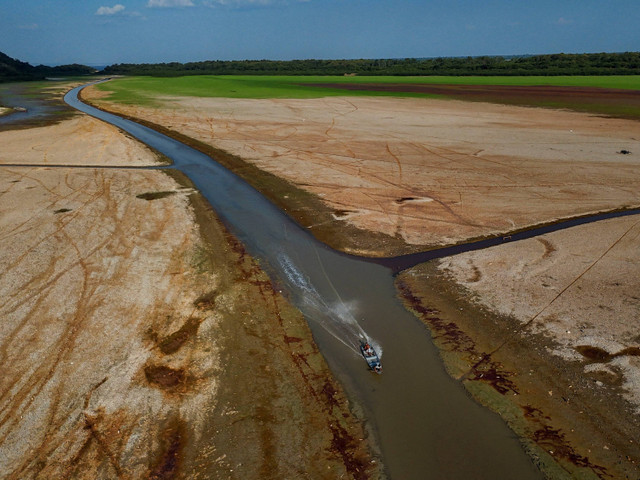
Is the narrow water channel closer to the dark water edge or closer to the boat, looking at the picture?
the boat

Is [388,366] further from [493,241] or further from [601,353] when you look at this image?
[493,241]

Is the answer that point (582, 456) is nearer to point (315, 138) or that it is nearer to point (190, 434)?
point (190, 434)

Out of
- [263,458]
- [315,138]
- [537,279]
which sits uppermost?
[315,138]

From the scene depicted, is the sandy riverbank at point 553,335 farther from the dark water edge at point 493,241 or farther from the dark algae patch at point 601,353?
the dark water edge at point 493,241

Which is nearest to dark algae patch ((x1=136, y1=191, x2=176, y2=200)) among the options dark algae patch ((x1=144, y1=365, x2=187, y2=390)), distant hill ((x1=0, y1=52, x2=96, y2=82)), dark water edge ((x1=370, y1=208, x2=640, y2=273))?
dark water edge ((x1=370, y1=208, x2=640, y2=273))

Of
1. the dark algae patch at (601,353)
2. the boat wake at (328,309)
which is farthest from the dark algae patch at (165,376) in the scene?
the dark algae patch at (601,353)

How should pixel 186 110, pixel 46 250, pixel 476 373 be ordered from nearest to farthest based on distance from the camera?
1. pixel 476 373
2. pixel 46 250
3. pixel 186 110

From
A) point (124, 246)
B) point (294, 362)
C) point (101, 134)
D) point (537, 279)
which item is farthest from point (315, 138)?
point (294, 362)
